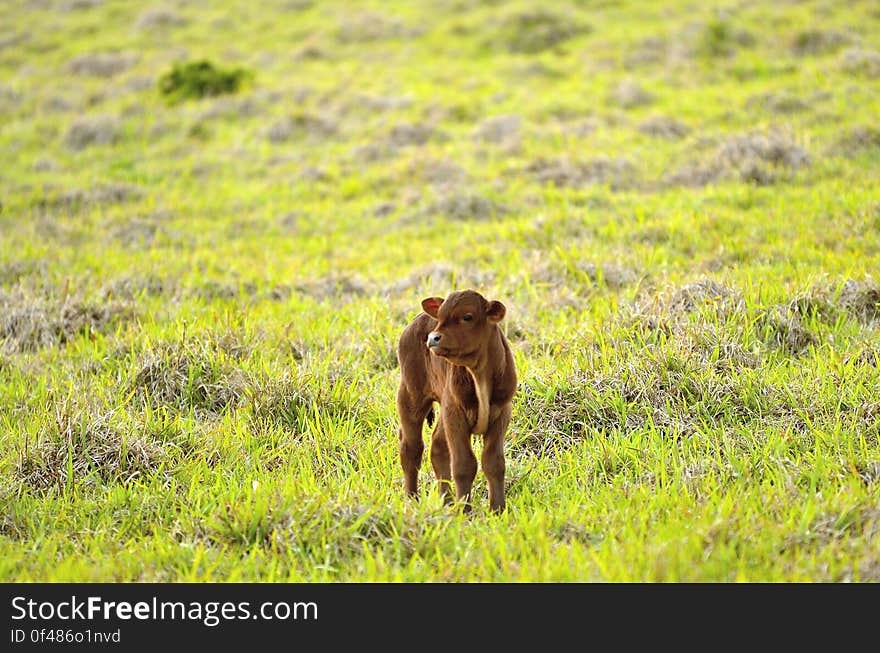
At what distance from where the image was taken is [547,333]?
6383 millimetres

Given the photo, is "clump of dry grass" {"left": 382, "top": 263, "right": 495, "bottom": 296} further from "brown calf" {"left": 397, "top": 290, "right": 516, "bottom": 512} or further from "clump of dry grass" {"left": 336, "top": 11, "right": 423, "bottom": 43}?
"clump of dry grass" {"left": 336, "top": 11, "right": 423, "bottom": 43}

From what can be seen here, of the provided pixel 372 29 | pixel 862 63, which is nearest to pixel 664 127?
pixel 862 63

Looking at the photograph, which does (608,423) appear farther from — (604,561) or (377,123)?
(377,123)

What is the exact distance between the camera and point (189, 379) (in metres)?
5.72

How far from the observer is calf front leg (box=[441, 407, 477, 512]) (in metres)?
3.81

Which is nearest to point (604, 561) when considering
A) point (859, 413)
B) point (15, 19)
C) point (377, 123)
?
point (859, 413)

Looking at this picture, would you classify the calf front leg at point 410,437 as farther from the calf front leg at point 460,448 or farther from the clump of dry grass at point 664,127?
the clump of dry grass at point 664,127

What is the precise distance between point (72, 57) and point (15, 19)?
6.50 meters

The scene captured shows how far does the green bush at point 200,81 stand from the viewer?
714 inches

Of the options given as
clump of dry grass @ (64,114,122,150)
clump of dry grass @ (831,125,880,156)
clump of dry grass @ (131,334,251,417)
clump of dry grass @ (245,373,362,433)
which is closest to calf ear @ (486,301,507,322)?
clump of dry grass @ (245,373,362,433)

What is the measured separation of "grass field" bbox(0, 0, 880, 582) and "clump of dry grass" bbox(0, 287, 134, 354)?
0.04 m

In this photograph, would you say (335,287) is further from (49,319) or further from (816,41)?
(816,41)

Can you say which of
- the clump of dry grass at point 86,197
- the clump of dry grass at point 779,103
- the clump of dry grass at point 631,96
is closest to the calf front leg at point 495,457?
the clump of dry grass at point 86,197

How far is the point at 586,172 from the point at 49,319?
23.0 feet
